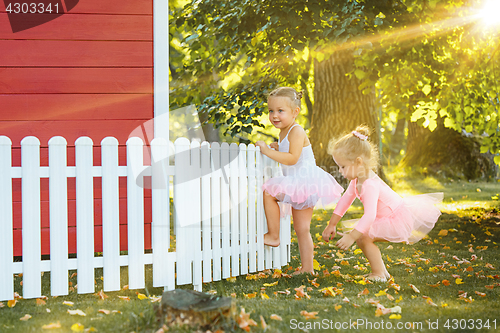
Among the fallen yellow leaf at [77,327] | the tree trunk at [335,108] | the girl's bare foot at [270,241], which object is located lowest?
the fallen yellow leaf at [77,327]

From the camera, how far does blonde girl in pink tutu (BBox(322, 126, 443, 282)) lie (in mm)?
3756

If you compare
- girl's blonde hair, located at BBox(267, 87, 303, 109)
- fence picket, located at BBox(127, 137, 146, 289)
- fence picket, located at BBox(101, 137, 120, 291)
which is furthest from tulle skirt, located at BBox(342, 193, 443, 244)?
fence picket, located at BBox(101, 137, 120, 291)

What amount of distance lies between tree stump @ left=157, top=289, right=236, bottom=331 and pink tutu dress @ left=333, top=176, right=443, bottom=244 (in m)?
1.56

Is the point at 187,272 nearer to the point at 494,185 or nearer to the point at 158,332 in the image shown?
the point at 158,332

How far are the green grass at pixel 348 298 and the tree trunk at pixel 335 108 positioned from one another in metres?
3.97

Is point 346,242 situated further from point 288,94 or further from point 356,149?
point 288,94

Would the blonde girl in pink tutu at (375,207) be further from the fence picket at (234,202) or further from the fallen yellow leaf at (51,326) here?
the fallen yellow leaf at (51,326)

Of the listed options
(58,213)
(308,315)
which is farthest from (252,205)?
(58,213)

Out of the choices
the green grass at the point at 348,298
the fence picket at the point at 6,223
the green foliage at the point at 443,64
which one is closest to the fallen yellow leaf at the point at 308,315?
the green grass at the point at 348,298

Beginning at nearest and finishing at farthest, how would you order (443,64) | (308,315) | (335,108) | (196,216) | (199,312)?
(199,312) → (308,315) → (196,216) → (443,64) → (335,108)

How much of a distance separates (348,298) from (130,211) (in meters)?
1.74

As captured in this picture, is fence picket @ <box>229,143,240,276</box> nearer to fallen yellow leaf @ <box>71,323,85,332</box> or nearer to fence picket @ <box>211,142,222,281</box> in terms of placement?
fence picket @ <box>211,142,222,281</box>

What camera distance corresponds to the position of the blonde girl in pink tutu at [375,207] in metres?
3.76

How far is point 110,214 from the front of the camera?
11.2 feet
